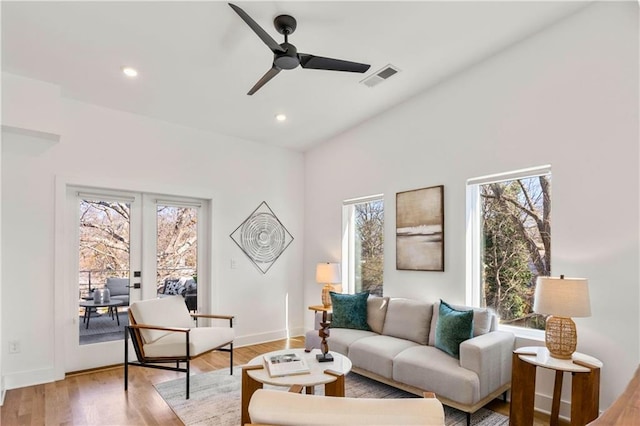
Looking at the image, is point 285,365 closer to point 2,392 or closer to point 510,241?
point 510,241

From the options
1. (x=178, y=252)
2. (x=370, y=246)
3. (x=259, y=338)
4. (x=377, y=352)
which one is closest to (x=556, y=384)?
(x=377, y=352)

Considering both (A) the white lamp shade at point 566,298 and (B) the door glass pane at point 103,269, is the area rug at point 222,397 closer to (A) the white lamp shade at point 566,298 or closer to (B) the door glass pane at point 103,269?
(A) the white lamp shade at point 566,298

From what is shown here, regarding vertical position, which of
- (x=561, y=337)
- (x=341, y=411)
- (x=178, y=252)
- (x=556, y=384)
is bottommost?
(x=556, y=384)

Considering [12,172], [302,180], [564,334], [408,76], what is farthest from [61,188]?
[564,334]

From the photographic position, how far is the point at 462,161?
3.63 meters

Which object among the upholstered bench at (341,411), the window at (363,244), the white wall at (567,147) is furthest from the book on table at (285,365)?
the window at (363,244)

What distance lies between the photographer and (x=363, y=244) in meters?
4.89

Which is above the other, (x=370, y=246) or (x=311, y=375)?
(x=370, y=246)

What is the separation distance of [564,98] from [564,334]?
1.86m

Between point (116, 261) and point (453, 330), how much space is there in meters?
3.68

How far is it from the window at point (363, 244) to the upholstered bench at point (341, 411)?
3.43m

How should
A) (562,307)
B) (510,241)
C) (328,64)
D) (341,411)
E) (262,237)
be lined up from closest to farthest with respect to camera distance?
(341,411)
(562,307)
(328,64)
(510,241)
(262,237)

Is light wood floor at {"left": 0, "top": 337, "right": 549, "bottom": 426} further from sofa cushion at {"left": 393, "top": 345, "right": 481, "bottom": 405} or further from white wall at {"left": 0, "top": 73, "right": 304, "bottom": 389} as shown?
sofa cushion at {"left": 393, "top": 345, "right": 481, "bottom": 405}

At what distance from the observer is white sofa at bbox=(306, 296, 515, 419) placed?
269 cm
